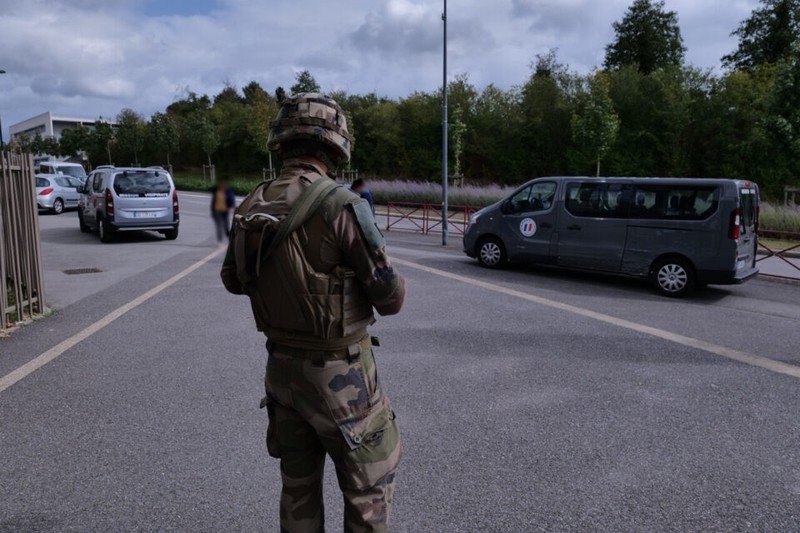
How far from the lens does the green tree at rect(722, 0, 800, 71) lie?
42188 mm

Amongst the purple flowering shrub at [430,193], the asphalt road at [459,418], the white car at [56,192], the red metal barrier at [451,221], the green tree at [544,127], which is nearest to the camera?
the asphalt road at [459,418]

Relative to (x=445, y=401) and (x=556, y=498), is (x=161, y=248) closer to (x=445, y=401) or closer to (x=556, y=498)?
(x=445, y=401)

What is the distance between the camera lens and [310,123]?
2078 mm

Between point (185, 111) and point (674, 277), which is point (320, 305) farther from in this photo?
point (674, 277)

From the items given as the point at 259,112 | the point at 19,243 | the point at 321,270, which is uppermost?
the point at 259,112

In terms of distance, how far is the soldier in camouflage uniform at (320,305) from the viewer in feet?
6.66

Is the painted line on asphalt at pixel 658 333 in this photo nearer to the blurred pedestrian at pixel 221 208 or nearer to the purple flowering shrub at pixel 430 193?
the blurred pedestrian at pixel 221 208

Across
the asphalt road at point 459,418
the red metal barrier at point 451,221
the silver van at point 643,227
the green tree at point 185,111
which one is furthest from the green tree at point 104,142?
the red metal barrier at point 451,221

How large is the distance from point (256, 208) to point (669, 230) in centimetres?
896

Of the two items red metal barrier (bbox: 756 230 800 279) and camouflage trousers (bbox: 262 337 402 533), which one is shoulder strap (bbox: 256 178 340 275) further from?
red metal barrier (bbox: 756 230 800 279)

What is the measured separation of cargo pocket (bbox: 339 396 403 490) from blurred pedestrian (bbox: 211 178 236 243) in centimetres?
139

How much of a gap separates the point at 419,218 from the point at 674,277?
42.6 feet

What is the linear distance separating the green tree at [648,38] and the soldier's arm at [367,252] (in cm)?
5439

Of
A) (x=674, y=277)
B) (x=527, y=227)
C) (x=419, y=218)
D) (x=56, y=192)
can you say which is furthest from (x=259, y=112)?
(x=56, y=192)
